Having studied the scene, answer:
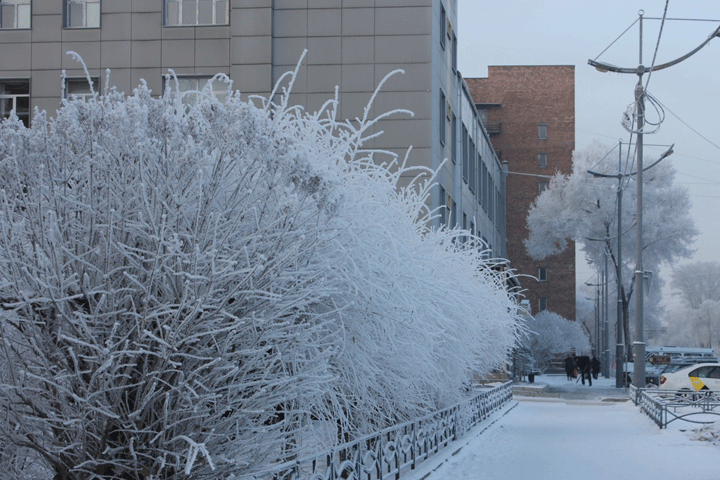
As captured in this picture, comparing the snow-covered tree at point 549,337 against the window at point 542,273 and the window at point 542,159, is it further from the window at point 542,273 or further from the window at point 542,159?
the window at point 542,159

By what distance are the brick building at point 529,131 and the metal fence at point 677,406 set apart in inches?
1995

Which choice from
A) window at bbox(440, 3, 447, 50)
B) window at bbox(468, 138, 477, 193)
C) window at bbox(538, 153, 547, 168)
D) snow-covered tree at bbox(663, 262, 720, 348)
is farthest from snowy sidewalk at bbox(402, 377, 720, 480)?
snow-covered tree at bbox(663, 262, 720, 348)

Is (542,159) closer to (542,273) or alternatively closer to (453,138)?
(542,273)

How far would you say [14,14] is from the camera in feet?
102

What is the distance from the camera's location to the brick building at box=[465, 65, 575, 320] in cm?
7956

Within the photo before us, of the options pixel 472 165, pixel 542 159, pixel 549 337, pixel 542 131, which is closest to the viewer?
pixel 472 165

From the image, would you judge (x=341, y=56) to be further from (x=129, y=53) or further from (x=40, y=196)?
(x=40, y=196)

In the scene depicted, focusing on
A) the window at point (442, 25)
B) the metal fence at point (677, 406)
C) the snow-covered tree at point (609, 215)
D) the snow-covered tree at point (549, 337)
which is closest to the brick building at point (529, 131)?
the snow-covered tree at point (609, 215)

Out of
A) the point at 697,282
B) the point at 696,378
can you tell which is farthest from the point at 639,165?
the point at 697,282

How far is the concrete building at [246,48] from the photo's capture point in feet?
99.7

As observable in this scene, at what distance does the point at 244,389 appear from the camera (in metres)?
6.89

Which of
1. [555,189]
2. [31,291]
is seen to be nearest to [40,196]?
[31,291]

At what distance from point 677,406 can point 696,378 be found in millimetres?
11905

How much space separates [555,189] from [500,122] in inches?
345
